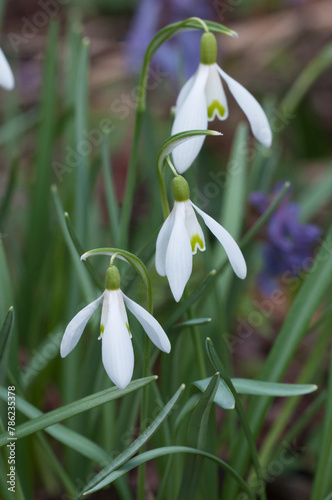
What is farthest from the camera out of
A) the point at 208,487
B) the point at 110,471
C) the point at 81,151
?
the point at 81,151

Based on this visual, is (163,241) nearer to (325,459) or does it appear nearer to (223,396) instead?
(223,396)

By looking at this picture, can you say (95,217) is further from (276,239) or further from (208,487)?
(208,487)

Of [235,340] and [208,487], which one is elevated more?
[235,340]

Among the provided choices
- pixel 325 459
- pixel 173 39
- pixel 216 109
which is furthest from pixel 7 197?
pixel 173 39

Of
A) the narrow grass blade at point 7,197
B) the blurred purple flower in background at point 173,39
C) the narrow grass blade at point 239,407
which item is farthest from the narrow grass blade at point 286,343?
the blurred purple flower in background at point 173,39

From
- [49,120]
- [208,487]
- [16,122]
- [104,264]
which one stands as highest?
[16,122]

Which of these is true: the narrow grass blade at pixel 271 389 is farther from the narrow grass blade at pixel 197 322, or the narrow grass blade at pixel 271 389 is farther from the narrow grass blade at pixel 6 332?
the narrow grass blade at pixel 6 332

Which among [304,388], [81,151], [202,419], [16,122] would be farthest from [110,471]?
[16,122]
